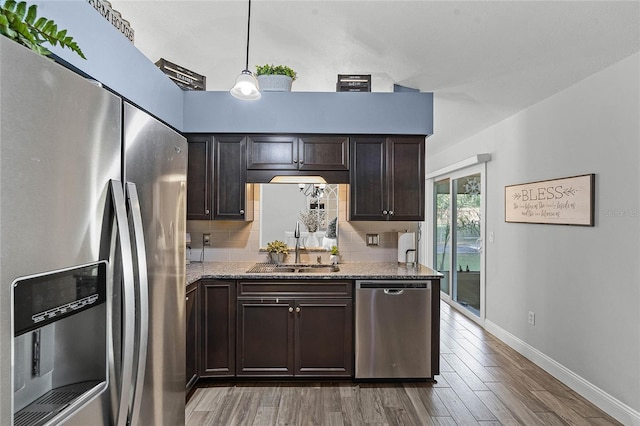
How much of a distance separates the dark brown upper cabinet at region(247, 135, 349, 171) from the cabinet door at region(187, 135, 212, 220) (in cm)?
39

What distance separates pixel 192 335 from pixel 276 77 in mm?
2285

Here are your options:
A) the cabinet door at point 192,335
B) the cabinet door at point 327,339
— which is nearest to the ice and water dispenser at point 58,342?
the cabinet door at point 192,335

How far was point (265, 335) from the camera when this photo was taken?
309 cm

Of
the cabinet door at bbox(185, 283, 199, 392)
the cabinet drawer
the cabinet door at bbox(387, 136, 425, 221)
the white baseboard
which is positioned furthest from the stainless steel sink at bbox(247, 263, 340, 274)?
the white baseboard

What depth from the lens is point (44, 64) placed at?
861 mm

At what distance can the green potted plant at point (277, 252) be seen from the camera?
3658 millimetres

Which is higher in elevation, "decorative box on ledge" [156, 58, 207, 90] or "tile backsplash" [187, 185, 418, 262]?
"decorative box on ledge" [156, 58, 207, 90]

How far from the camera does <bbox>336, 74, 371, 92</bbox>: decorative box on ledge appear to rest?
3359 millimetres

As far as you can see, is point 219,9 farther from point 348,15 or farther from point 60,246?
point 60,246

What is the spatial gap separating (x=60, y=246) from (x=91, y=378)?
42 cm

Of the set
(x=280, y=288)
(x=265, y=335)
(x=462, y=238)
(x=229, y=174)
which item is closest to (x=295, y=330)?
(x=265, y=335)

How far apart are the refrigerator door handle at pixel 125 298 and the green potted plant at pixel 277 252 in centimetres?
253

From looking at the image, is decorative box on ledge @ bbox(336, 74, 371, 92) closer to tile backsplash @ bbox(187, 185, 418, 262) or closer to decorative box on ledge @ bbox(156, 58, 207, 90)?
tile backsplash @ bbox(187, 185, 418, 262)

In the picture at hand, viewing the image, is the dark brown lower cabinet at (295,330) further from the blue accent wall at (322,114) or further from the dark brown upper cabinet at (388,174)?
the blue accent wall at (322,114)
